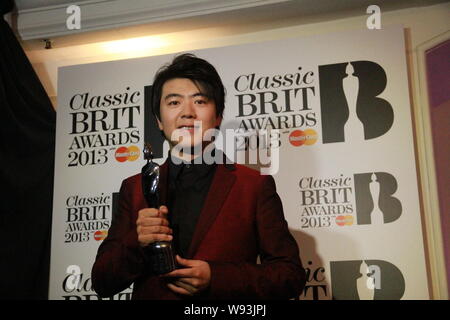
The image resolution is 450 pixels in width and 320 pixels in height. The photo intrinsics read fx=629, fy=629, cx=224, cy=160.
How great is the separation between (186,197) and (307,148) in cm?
66

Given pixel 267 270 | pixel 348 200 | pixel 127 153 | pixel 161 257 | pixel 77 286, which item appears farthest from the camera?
pixel 127 153

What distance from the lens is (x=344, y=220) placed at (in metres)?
2.65

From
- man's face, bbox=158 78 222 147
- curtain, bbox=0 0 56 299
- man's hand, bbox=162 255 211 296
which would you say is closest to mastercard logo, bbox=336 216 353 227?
man's face, bbox=158 78 222 147

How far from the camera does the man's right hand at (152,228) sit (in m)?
2.06

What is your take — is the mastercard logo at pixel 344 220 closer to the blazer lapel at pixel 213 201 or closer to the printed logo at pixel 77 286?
the blazer lapel at pixel 213 201

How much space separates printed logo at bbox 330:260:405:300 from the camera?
2.54 m

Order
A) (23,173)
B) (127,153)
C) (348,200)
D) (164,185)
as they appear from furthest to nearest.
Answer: (23,173) → (127,153) → (348,200) → (164,185)

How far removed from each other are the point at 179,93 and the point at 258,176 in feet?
1.70

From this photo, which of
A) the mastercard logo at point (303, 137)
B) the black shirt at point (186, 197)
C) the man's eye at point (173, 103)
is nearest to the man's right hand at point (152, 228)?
A: the black shirt at point (186, 197)

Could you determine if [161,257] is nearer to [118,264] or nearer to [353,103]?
[118,264]

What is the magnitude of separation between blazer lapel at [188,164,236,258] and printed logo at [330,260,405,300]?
0.61 meters

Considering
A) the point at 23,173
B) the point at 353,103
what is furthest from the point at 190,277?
the point at 23,173

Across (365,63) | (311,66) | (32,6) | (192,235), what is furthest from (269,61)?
(32,6)

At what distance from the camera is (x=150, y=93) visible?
2984 mm
